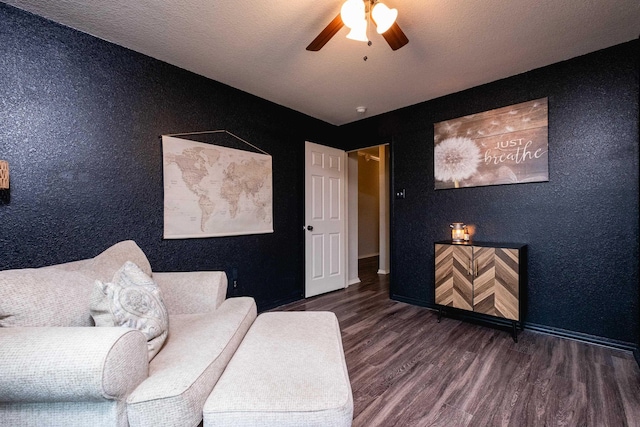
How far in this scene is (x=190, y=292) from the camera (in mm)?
1793

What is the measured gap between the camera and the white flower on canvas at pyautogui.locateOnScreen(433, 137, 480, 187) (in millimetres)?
3002

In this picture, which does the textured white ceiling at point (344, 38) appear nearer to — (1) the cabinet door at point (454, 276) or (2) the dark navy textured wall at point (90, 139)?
(2) the dark navy textured wall at point (90, 139)

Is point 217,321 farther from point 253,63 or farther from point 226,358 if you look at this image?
point 253,63

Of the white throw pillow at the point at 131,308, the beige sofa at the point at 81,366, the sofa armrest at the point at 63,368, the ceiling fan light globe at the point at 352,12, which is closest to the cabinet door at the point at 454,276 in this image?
the ceiling fan light globe at the point at 352,12

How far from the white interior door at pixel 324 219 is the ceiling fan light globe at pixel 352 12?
7.10 ft

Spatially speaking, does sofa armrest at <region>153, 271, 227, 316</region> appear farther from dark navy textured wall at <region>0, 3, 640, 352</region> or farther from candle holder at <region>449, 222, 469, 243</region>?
candle holder at <region>449, 222, 469, 243</region>

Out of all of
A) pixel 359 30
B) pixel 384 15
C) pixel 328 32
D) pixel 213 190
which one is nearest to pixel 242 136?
pixel 213 190

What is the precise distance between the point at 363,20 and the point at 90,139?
2.10 m

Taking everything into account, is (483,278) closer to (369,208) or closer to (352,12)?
(352,12)

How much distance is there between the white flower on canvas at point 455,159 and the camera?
300cm

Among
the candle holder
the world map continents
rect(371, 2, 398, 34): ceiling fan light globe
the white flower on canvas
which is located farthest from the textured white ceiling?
the candle holder

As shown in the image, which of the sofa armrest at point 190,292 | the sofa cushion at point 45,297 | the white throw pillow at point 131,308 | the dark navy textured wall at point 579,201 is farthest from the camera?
the dark navy textured wall at point 579,201

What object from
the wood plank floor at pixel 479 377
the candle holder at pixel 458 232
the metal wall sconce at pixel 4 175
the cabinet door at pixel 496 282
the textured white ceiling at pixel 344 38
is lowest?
the wood plank floor at pixel 479 377

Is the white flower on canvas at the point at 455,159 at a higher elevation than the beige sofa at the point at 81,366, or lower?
higher
